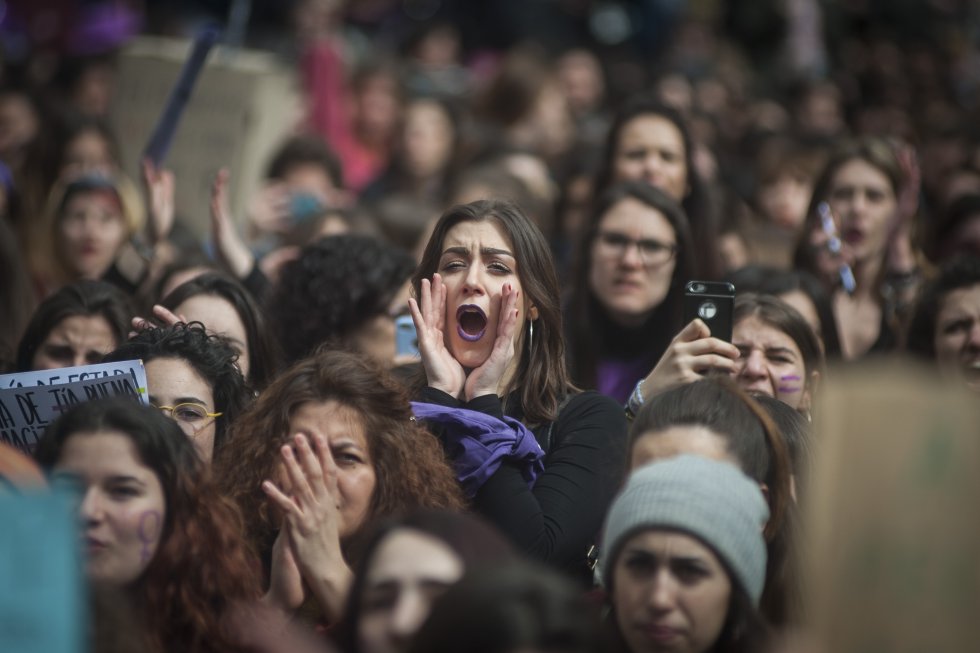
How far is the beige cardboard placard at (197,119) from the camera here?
7.09 meters

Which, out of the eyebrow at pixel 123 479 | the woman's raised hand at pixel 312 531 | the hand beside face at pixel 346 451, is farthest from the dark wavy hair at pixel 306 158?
the eyebrow at pixel 123 479

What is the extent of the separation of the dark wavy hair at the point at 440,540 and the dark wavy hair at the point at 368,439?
74cm

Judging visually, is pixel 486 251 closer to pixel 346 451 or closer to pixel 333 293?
pixel 346 451

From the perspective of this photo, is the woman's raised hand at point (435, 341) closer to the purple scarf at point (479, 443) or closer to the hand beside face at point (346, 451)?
the purple scarf at point (479, 443)

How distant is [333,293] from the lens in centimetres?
511

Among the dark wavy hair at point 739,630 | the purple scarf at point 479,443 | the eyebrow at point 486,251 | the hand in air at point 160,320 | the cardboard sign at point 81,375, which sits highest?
the eyebrow at point 486,251

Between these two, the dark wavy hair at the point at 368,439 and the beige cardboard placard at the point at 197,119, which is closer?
the dark wavy hair at the point at 368,439

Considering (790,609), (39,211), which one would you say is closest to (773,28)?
(39,211)

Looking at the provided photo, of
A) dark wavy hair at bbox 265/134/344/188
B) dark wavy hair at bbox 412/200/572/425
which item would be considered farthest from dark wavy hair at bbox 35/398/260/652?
dark wavy hair at bbox 265/134/344/188

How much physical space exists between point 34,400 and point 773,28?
10554 mm

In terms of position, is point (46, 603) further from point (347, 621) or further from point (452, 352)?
point (452, 352)

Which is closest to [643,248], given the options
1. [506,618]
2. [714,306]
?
[714,306]

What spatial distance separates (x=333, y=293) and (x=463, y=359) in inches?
43.7

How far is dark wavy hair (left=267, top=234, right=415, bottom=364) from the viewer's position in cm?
509
